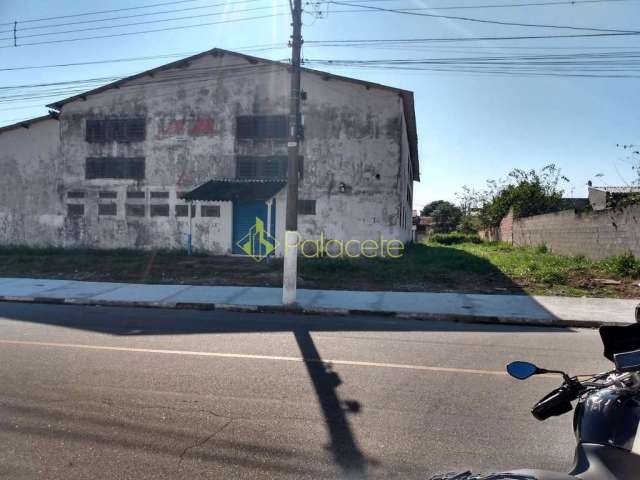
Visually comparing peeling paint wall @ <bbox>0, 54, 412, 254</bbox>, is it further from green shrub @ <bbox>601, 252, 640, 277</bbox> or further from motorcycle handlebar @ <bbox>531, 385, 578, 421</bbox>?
motorcycle handlebar @ <bbox>531, 385, 578, 421</bbox>

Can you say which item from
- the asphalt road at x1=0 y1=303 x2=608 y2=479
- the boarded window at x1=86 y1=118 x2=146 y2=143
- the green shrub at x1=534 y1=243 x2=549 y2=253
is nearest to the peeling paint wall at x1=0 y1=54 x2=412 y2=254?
the boarded window at x1=86 y1=118 x2=146 y2=143

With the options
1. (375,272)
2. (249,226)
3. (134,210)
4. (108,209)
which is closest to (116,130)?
(108,209)

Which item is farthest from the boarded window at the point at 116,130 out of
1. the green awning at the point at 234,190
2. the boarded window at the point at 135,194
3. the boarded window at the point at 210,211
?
the boarded window at the point at 210,211

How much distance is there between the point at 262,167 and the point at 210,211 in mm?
2934

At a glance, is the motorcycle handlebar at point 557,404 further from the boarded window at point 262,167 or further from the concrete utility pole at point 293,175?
the boarded window at point 262,167

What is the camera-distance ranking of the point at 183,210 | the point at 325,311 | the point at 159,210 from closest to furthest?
the point at 325,311 → the point at 183,210 → the point at 159,210

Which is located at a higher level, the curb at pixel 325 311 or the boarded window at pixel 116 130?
the boarded window at pixel 116 130

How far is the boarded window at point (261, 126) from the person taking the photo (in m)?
19.9

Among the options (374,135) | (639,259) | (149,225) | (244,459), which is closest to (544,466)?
(244,459)

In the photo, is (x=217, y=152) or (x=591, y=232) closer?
(x=591, y=232)

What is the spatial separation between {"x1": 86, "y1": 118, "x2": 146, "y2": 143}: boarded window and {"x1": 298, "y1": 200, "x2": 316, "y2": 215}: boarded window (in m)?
7.98

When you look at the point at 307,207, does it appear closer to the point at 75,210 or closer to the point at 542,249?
the point at 542,249

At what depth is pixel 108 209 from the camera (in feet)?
70.2

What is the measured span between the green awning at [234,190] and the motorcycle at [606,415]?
16.6 m
